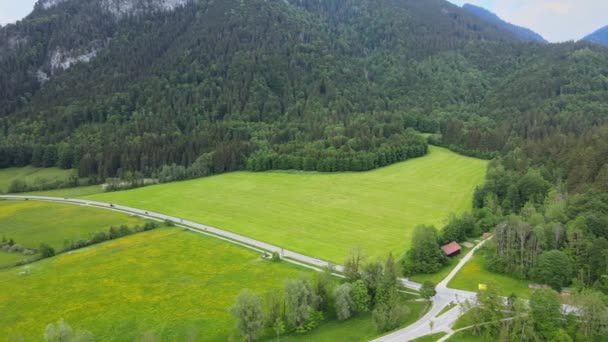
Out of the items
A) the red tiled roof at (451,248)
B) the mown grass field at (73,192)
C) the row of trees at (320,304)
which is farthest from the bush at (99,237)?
the red tiled roof at (451,248)

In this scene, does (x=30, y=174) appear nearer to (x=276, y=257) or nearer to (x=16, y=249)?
(x=16, y=249)

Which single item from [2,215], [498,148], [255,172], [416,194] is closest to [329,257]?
[416,194]

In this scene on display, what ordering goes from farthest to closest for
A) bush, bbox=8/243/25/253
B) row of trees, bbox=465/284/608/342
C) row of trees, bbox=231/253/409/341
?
1. bush, bbox=8/243/25/253
2. row of trees, bbox=231/253/409/341
3. row of trees, bbox=465/284/608/342

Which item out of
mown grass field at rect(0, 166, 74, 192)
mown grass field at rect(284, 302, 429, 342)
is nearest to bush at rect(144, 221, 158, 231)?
mown grass field at rect(284, 302, 429, 342)

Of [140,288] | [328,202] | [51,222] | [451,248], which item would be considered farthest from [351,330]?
[51,222]

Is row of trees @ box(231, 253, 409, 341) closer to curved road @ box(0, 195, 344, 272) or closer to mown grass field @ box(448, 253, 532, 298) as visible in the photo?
A: curved road @ box(0, 195, 344, 272)

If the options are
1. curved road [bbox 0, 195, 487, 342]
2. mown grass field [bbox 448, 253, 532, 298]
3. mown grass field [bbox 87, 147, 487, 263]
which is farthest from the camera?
mown grass field [bbox 87, 147, 487, 263]

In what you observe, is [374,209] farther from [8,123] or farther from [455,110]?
[8,123]
